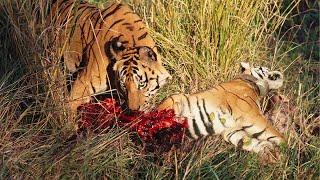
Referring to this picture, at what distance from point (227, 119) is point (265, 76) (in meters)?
0.54

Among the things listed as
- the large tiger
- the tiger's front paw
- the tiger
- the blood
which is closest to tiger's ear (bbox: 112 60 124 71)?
the large tiger

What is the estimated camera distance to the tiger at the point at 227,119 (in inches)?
139

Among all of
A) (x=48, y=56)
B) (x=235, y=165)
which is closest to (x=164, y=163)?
(x=235, y=165)

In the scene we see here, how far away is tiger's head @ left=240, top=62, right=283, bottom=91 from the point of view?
388 cm

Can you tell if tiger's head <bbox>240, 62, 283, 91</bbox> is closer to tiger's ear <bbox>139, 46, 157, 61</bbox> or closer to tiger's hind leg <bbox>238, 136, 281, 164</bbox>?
tiger's hind leg <bbox>238, 136, 281, 164</bbox>

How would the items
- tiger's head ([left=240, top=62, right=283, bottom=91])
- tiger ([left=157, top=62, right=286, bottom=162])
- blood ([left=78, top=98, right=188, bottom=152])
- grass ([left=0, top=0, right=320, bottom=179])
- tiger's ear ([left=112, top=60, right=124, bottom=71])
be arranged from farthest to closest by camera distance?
tiger's head ([left=240, top=62, right=283, bottom=91]) < tiger's ear ([left=112, top=60, right=124, bottom=71]) < tiger ([left=157, top=62, right=286, bottom=162]) < blood ([left=78, top=98, right=188, bottom=152]) < grass ([left=0, top=0, right=320, bottom=179])

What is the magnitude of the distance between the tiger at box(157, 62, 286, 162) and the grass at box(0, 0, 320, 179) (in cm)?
7

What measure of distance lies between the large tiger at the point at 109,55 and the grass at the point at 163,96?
176 mm

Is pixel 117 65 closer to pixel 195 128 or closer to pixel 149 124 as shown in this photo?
pixel 149 124

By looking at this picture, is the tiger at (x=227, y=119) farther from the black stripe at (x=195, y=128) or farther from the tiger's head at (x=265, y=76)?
the tiger's head at (x=265, y=76)

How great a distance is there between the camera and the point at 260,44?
14.9ft

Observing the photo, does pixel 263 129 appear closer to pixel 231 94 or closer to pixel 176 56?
pixel 231 94

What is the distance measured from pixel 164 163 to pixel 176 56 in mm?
1217

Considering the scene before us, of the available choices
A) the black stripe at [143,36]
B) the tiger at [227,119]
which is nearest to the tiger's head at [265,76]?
the tiger at [227,119]
